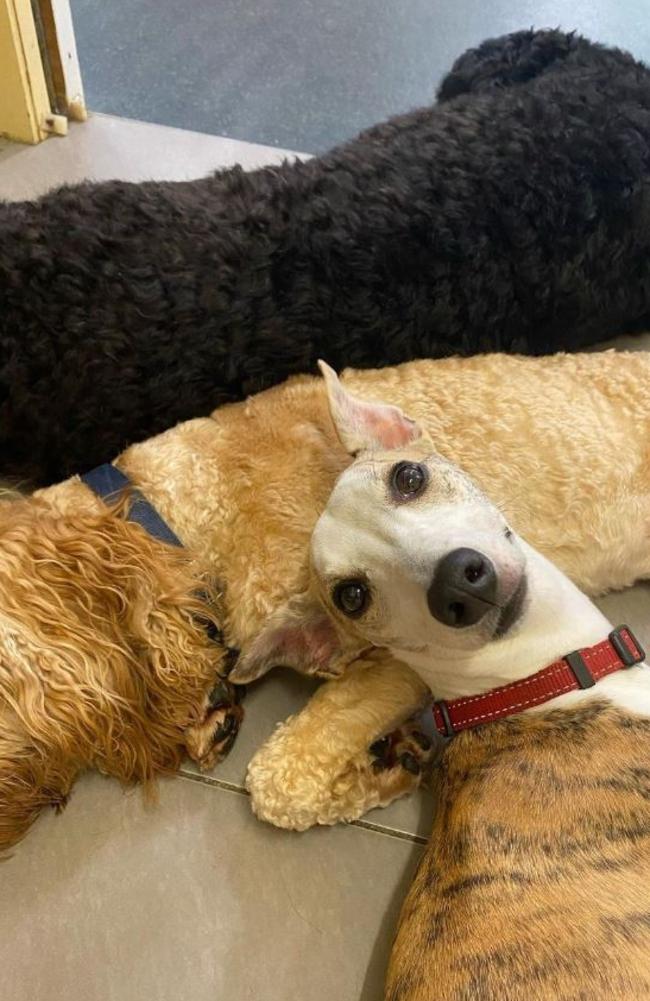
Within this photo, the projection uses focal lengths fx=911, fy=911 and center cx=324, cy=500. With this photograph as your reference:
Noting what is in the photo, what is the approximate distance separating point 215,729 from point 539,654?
25.6 inches

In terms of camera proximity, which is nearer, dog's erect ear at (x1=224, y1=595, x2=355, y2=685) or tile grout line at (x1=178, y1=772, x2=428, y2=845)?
dog's erect ear at (x1=224, y1=595, x2=355, y2=685)

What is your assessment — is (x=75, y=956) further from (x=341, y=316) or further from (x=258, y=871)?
(x=341, y=316)

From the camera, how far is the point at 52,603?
1.57 m

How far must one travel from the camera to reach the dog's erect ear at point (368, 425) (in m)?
1.66

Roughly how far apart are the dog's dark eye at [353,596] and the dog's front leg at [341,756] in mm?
221

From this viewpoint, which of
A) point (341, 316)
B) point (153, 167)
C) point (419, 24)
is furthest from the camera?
point (419, 24)

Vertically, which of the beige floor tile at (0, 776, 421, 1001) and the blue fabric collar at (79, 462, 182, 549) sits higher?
the blue fabric collar at (79, 462, 182, 549)

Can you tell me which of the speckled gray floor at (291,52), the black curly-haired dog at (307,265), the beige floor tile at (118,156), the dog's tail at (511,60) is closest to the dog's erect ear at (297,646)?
the black curly-haired dog at (307,265)

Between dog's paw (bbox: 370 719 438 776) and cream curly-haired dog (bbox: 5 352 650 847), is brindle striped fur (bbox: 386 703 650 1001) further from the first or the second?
cream curly-haired dog (bbox: 5 352 650 847)

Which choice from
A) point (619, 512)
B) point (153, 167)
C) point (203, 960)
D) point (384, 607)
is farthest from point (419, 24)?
point (203, 960)

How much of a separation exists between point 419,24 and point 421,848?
9.56 feet

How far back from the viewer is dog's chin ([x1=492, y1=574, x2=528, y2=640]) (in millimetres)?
1471

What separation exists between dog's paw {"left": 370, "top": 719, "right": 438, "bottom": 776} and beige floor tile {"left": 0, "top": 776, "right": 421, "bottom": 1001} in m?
0.14

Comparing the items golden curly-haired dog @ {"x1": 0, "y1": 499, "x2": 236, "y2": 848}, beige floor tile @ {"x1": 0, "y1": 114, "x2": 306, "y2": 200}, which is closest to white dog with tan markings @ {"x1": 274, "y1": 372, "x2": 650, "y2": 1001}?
golden curly-haired dog @ {"x1": 0, "y1": 499, "x2": 236, "y2": 848}
